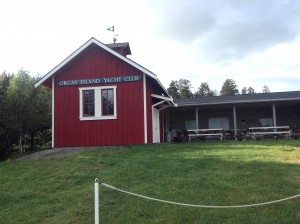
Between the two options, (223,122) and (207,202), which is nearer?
(207,202)

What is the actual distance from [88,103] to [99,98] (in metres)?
0.67

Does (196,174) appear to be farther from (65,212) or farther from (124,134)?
(124,134)

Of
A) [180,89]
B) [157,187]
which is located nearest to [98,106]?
[157,187]

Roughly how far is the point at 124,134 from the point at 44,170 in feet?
22.8

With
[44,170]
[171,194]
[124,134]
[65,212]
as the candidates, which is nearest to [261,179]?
[171,194]

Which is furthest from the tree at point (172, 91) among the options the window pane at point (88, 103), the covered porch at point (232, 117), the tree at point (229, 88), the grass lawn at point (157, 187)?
the grass lawn at point (157, 187)

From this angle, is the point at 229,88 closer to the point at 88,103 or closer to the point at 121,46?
the point at 121,46

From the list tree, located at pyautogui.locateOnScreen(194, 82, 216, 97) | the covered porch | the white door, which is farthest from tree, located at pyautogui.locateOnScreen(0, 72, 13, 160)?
tree, located at pyautogui.locateOnScreen(194, 82, 216, 97)

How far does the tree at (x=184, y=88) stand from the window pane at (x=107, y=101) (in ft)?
200

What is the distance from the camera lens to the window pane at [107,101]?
61.7ft

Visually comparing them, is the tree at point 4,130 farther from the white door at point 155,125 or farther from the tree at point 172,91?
the tree at point 172,91

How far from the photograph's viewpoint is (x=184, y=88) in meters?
83.9

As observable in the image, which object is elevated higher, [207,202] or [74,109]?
[74,109]

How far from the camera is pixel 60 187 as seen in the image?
32.1 feet
